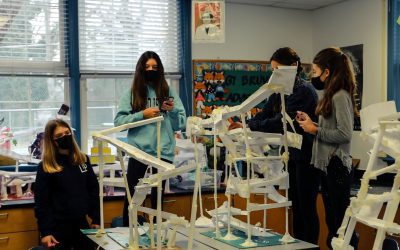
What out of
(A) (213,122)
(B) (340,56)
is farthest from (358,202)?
(B) (340,56)

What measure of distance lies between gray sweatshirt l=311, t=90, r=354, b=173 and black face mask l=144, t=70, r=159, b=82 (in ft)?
3.32

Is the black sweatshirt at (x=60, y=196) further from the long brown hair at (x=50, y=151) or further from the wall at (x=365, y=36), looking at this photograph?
the wall at (x=365, y=36)

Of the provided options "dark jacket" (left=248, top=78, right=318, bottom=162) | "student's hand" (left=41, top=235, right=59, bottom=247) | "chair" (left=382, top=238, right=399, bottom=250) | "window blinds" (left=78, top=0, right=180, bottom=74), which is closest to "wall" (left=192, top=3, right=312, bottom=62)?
"window blinds" (left=78, top=0, right=180, bottom=74)

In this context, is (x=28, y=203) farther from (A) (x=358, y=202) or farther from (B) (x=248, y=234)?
(A) (x=358, y=202)

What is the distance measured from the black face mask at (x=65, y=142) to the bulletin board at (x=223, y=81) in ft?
6.38

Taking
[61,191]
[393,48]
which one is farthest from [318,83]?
[393,48]

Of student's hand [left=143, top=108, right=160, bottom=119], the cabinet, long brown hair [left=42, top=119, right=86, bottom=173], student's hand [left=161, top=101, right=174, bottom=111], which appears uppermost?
student's hand [left=161, top=101, right=174, bottom=111]

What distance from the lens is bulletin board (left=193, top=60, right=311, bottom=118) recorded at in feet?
15.6

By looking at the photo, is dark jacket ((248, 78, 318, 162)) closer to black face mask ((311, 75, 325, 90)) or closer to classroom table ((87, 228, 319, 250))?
black face mask ((311, 75, 325, 90))

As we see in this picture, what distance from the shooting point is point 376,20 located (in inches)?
180

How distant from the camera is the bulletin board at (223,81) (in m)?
4.76

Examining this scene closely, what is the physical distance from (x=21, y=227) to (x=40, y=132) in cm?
87

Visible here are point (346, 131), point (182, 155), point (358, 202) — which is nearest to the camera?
point (358, 202)

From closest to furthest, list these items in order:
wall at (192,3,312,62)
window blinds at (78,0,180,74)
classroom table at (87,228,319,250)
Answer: classroom table at (87,228,319,250) < window blinds at (78,0,180,74) < wall at (192,3,312,62)
